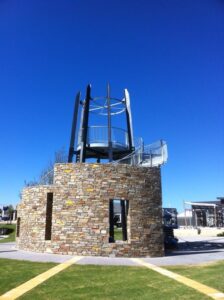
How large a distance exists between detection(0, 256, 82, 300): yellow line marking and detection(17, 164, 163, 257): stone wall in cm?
257

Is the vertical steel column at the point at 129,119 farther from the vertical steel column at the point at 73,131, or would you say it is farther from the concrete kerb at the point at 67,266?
the concrete kerb at the point at 67,266

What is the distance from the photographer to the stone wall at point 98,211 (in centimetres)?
1520

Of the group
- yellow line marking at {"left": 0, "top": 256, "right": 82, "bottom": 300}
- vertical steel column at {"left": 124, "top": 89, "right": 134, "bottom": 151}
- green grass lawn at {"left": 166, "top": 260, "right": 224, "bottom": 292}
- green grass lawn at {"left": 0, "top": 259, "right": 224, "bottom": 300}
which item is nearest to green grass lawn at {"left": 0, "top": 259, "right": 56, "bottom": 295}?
green grass lawn at {"left": 0, "top": 259, "right": 224, "bottom": 300}

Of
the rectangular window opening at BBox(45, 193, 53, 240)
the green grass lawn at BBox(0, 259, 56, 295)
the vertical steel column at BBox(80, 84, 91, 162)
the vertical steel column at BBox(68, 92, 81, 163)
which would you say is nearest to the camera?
the green grass lawn at BBox(0, 259, 56, 295)

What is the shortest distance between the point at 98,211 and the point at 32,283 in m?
6.82

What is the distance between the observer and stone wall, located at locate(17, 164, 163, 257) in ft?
49.9

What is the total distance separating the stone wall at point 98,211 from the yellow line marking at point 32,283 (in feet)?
8.42

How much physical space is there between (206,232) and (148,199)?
78.9 ft

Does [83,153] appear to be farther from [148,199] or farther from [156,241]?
[156,241]

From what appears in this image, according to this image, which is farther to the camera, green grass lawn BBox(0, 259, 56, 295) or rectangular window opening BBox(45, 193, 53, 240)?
rectangular window opening BBox(45, 193, 53, 240)

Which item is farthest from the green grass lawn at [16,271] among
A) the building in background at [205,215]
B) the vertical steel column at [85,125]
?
the building in background at [205,215]

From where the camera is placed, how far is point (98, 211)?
1541 centimetres

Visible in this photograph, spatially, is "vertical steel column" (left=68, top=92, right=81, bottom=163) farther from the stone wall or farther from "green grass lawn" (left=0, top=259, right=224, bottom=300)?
"green grass lawn" (left=0, top=259, right=224, bottom=300)

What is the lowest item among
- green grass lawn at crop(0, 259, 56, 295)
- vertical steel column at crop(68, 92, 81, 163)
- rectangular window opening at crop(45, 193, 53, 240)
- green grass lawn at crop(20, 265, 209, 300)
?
green grass lawn at crop(20, 265, 209, 300)
